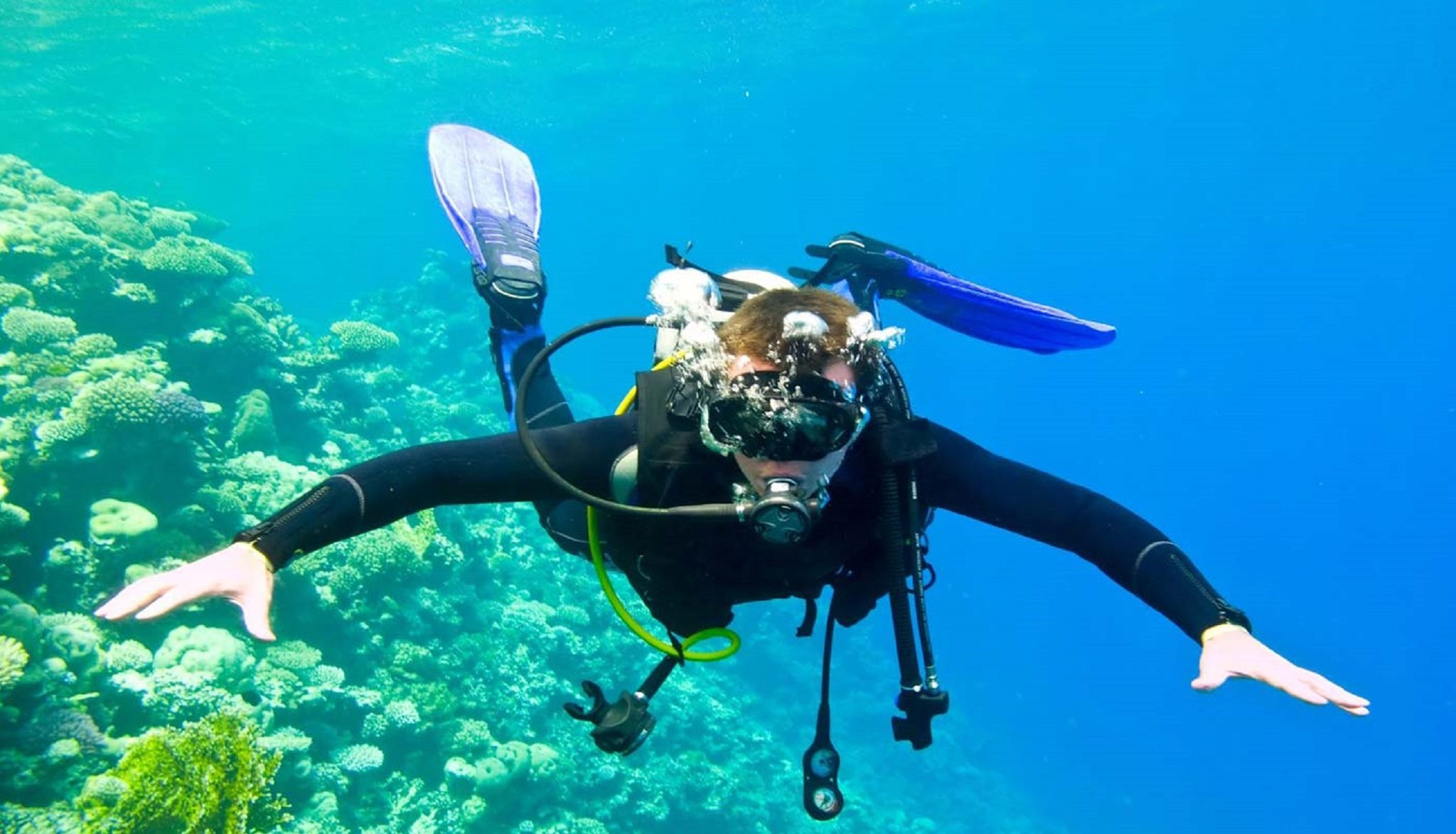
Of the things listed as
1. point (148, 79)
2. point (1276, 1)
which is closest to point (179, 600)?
point (148, 79)

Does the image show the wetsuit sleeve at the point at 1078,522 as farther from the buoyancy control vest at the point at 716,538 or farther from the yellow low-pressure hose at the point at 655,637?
the yellow low-pressure hose at the point at 655,637

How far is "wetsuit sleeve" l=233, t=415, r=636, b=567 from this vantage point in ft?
8.11

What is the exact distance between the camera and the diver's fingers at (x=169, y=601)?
78.8 inches

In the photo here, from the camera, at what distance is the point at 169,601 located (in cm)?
206

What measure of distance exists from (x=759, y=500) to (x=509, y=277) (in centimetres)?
367

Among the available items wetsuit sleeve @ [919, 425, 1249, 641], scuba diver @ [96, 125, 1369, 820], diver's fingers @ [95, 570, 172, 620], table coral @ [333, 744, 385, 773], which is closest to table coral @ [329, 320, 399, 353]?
table coral @ [333, 744, 385, 773]

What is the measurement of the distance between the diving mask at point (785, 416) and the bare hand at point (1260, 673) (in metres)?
1.27

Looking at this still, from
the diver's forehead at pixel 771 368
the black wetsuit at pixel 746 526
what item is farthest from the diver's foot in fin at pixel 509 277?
the diver's forehead at pixel 771 368

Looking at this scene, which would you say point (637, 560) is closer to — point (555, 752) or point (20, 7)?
point (555, 752)

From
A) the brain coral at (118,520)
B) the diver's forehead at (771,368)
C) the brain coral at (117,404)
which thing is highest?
the diver's forehead at (771,368)

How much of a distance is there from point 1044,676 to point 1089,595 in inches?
557

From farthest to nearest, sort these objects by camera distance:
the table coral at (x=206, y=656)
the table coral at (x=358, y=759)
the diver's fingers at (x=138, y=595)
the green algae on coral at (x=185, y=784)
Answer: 1. the table coral at (x=358, y=759)
2. the table coral at (x=206, y=656)
3. the green algae on coral at (x=185, y=784)
4. the diver's fingers at (x=138, y=595)

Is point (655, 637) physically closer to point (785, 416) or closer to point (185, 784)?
point (785, 416)

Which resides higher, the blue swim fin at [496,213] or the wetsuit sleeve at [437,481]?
the blue swim fin at [496,213]
